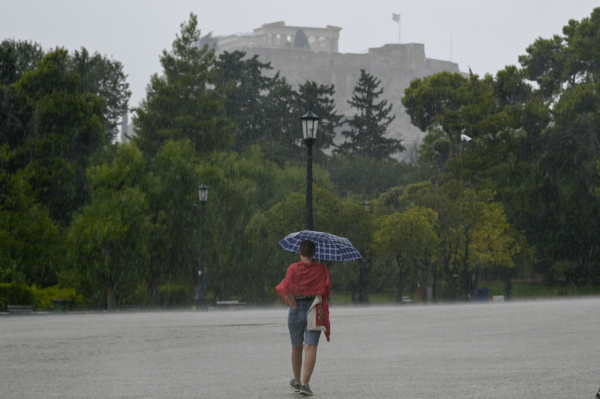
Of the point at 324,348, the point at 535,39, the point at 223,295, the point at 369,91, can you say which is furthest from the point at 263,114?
the point at 324,348

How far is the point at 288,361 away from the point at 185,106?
5151cm

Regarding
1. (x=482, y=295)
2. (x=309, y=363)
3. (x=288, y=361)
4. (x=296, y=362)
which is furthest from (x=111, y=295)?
(x=309, y=363)

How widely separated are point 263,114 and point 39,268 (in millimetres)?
44243

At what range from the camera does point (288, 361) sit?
11.0 meters

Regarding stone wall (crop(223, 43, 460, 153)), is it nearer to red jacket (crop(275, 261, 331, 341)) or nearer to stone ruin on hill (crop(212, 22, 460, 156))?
stone ruin on hill (crop(212, 22, 460, 156))

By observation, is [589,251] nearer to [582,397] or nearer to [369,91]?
[369,91]

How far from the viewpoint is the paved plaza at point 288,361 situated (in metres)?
8.03

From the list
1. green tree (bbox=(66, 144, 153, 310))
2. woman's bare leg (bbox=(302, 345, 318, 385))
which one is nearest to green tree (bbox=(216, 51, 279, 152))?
green tree (bbox=(66, 144, 153, 310))

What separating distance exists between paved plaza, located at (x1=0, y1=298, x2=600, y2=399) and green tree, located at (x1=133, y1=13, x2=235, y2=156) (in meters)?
41.5

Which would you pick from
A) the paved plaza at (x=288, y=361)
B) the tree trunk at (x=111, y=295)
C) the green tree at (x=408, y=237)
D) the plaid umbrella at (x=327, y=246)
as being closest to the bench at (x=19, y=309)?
the tree trunk at (x=111, y=295)

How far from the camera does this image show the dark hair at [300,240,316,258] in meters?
8.02

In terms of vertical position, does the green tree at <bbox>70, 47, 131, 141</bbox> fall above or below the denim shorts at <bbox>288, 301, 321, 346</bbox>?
above

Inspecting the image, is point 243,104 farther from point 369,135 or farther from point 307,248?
point 307,248

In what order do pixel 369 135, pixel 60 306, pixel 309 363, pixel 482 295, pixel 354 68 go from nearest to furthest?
1. pixel 309 363
2. pixel 60 306
3. pixel 482 295
4. pixel 369 135
5. pixel 354 68
